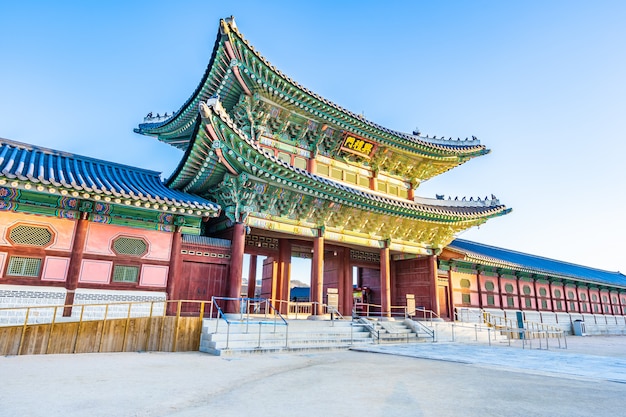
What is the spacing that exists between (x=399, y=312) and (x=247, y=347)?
13275 millimetres

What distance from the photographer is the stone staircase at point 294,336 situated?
10581 mm

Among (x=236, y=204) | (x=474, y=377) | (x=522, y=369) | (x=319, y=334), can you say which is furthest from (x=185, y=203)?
(x=522, y=369)

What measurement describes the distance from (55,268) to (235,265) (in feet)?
18.4

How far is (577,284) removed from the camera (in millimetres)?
32344

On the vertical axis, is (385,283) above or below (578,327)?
above

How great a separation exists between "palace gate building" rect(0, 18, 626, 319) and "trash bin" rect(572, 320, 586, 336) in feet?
38.3

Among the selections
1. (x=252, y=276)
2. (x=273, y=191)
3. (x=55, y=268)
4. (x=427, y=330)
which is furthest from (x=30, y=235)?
(x=427, y=330)

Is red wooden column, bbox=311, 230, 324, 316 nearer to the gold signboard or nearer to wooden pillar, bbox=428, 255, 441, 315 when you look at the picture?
the gold signboard

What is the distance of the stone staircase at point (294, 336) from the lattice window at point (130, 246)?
3570 mm

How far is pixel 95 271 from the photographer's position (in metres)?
12.1

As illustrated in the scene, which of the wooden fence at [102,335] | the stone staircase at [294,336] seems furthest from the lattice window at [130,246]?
the stone staircase at [294,336]

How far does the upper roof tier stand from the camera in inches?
563

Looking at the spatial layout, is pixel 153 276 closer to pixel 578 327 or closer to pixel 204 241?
pixel 204 241

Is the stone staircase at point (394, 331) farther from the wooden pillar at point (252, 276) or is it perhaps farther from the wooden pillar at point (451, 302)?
the wooden pillar at point (451, 302)
